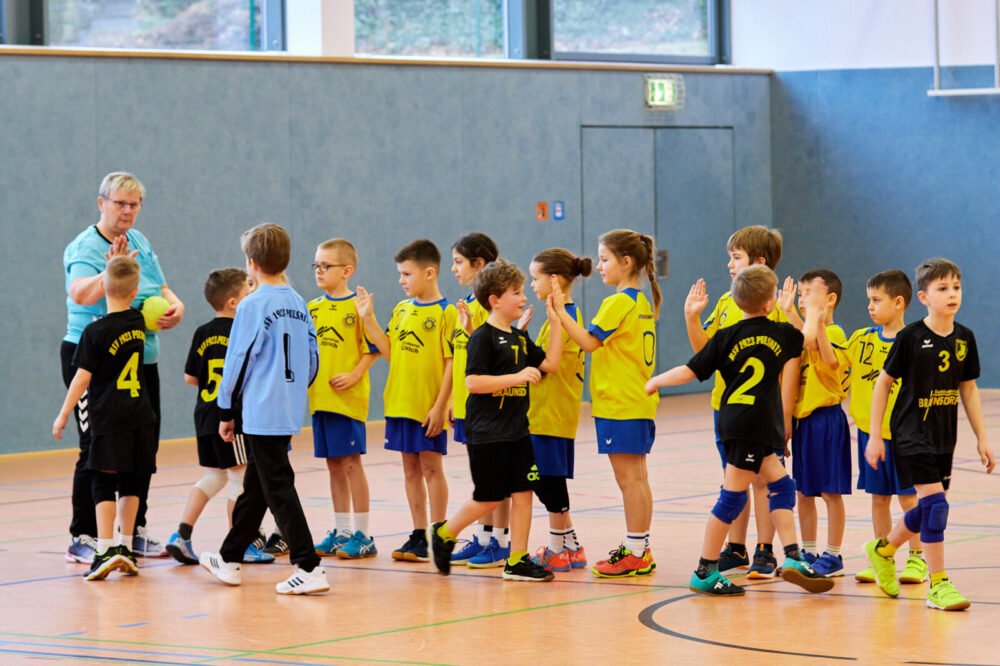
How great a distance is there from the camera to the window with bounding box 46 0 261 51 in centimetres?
1115

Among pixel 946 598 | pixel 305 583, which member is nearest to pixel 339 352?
pixel 305 583

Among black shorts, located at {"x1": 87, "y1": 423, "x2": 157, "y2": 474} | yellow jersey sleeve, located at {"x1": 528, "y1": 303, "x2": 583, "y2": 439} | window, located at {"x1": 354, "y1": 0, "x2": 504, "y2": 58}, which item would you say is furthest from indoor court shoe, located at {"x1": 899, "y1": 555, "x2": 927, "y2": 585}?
window, located at {"x1": 354, "y1": 0, "x2": 504, "y2": 58}

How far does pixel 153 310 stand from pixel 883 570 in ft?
10.9

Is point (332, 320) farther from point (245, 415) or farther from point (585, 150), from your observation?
point (585, 150)

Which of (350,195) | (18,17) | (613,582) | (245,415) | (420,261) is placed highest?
(18,17)

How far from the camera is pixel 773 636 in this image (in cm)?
450

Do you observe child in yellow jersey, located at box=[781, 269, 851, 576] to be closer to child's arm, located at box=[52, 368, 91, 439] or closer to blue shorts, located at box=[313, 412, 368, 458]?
blue shorts, located at box=[313, 412, 368, 458]

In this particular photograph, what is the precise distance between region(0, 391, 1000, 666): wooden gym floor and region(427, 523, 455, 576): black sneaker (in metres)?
0.09

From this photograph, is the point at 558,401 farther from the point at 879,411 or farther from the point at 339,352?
the point at 879,411

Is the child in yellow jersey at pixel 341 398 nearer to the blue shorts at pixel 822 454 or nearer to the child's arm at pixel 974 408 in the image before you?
the blue shorts at pixel 822 454

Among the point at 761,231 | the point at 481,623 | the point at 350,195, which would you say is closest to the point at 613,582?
the point at 481,623

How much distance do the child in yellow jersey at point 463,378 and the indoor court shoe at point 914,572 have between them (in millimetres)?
1712

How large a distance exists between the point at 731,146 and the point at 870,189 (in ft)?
4.97

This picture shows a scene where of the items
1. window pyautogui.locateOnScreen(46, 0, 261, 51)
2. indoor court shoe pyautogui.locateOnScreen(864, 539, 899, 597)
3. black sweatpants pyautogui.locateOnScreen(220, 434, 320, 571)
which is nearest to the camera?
indoor court shoe pyautogui.locateOnScreen(864, 539, 899, 597)
